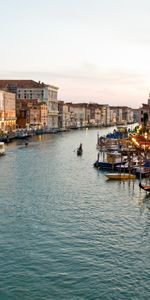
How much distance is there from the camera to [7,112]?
230ft

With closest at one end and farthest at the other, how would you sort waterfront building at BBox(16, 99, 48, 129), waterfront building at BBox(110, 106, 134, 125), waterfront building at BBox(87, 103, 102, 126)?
waterfront building at BBox(16, 99, 48, 129), waterfront building at BBox(87, 103, 102, 126), waterfront building at BBox(110, 106, 134, 125)

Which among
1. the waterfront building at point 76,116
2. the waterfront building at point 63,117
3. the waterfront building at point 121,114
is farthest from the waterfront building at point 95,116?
the waterfront building at point 121,114

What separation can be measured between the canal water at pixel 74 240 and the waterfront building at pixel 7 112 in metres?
43.4

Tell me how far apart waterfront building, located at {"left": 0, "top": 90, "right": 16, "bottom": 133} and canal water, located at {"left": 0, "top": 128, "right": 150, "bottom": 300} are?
4337 cm

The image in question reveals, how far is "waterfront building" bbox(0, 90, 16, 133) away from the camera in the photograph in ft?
218

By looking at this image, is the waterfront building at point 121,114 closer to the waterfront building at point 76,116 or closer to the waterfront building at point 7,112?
the waterfront building at point 76,116

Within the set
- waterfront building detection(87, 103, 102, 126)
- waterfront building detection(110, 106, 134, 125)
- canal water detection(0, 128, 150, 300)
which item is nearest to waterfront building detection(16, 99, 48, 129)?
waterfront building detection(87, 103, 102, 126)

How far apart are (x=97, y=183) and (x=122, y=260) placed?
468 inches

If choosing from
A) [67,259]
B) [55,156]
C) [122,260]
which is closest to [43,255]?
[67,259]

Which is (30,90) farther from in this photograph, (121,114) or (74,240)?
(121,114)

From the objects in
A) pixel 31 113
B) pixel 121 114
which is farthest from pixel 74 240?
pixel 121 114

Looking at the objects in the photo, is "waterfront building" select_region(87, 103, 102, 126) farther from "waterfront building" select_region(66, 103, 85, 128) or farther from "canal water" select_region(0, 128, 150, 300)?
"canal water" select_region(0, 128, 150, 300)

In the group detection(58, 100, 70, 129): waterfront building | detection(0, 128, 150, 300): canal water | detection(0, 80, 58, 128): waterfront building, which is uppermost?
detection(0, 80, 58, 128): waterfront building

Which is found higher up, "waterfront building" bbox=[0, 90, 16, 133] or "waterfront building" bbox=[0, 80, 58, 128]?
"waterfront building" bbox=[0, 80, 58, 128]
